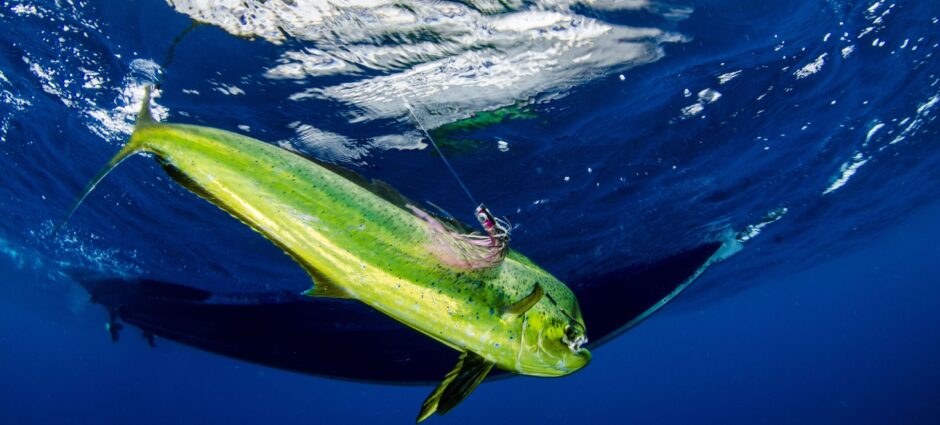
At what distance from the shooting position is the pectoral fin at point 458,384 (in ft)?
4.00

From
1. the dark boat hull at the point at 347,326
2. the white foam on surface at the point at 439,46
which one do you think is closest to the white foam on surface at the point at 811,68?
the white foam on surface at the point at 439,46

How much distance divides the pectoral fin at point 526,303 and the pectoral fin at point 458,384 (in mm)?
283

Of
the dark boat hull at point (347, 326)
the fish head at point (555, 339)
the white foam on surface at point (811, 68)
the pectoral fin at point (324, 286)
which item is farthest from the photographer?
the white foam on surface at point (811, 68)

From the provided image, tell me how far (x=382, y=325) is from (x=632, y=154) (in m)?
6.97

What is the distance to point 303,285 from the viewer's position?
17.2 m

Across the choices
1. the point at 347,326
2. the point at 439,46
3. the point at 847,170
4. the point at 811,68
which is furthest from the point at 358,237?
the point at 847,170

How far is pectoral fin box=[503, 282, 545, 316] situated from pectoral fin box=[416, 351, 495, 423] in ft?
0.93

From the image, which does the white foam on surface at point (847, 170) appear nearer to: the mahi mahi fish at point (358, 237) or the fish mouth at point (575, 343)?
the fish mouth at point (575, 343)

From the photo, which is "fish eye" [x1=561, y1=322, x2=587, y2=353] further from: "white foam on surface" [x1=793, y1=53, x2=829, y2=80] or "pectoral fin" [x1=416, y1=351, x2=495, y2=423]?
"white foam on surface" [x1=793, y1=53, x2=829, y2=80]

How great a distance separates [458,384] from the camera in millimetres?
1266

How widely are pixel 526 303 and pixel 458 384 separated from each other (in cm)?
50

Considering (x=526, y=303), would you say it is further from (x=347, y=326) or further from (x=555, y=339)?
(x=347, y=326)

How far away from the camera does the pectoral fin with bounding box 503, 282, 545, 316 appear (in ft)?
2.93

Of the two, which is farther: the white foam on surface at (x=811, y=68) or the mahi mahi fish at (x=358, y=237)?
the white foam on surface at (x=811, y=68)
